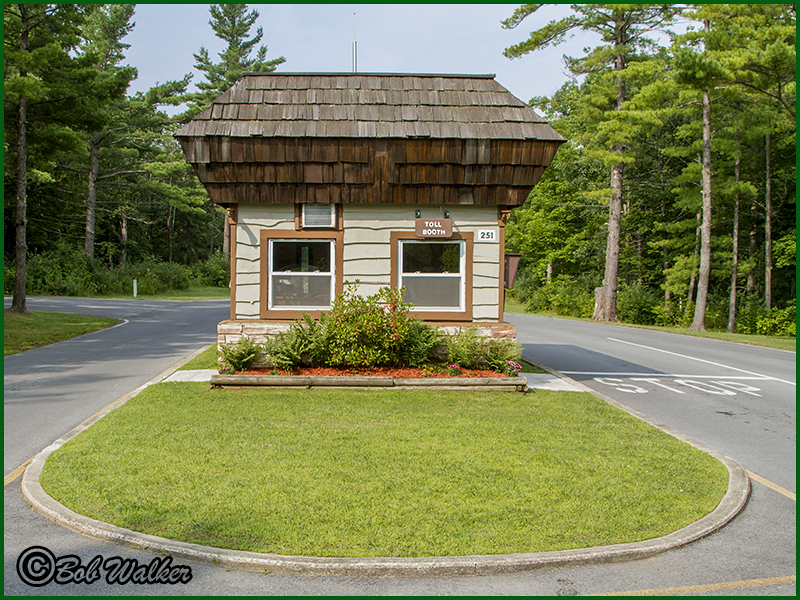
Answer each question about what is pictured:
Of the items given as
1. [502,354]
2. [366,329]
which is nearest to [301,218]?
[366,329]

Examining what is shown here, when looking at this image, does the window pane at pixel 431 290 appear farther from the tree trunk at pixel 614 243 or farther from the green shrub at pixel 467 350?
the tree trunk at pixel 614 243

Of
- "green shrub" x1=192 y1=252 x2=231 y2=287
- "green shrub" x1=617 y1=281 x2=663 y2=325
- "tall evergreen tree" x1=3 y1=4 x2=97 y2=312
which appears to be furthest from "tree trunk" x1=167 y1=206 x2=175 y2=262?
"green shrub" x1=617 y1=281 x2=663 y2=325

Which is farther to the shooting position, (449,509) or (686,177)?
(686,177)

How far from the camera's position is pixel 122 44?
43.9 metres

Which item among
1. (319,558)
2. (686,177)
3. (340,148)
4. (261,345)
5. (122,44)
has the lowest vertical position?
(319,558)

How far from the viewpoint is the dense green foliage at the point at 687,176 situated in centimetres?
2245

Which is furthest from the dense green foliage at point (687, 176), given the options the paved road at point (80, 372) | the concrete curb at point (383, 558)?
the concrete curb at point (383, 558)

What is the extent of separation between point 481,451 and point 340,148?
632cm

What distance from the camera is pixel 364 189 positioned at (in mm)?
10570

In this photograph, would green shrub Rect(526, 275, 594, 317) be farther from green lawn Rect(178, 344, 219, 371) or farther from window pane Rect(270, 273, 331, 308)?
window pane Rect(270, 273, 331, 308)

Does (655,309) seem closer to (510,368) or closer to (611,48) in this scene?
(611,48)

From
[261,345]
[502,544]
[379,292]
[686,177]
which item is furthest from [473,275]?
[686,177]

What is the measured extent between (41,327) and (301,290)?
11.4m

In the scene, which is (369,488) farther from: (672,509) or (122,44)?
(122,44)
